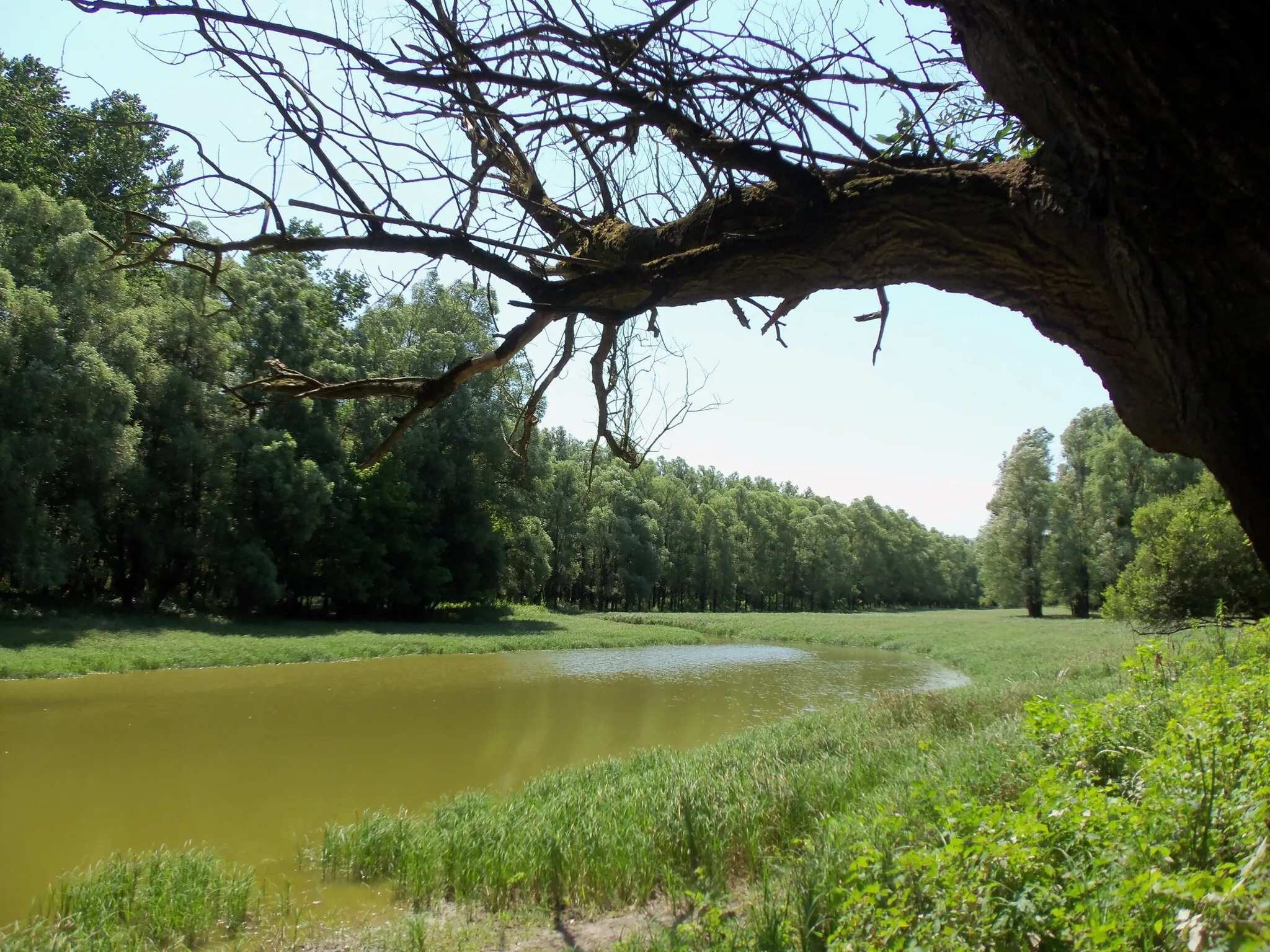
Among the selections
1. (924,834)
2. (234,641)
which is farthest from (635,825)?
(234,641)

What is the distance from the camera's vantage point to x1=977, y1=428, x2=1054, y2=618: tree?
1811 inches

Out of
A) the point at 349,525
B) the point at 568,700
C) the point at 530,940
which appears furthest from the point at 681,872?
the point at 349,525

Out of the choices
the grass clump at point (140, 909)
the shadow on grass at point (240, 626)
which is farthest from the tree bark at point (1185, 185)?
the shadow on grass at point (240, 626)

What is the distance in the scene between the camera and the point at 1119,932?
2.36m

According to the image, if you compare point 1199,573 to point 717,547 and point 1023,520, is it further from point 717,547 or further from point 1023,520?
point 717,547

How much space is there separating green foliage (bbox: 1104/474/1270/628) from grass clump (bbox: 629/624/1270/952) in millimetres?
16115

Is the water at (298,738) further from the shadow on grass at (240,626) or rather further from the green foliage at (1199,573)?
the green foliage at (1199,573)

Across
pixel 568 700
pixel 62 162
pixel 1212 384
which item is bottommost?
pixel 568 700

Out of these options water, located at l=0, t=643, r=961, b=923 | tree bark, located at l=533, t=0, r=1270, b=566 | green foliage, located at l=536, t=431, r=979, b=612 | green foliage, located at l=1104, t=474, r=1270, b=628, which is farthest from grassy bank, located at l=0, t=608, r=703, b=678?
tree bark, located at l=533, t=0, r=1270, b=566

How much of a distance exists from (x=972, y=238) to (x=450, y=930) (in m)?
5.09

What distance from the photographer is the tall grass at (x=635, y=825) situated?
223 inches

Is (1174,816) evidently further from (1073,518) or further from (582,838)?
(1073,518)

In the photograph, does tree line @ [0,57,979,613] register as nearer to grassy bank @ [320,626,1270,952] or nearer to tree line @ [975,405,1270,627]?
grassy bank @ [320,626,1270,952]

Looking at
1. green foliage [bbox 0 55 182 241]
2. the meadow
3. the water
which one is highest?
green foliage [bbox 0 55 182 241]
